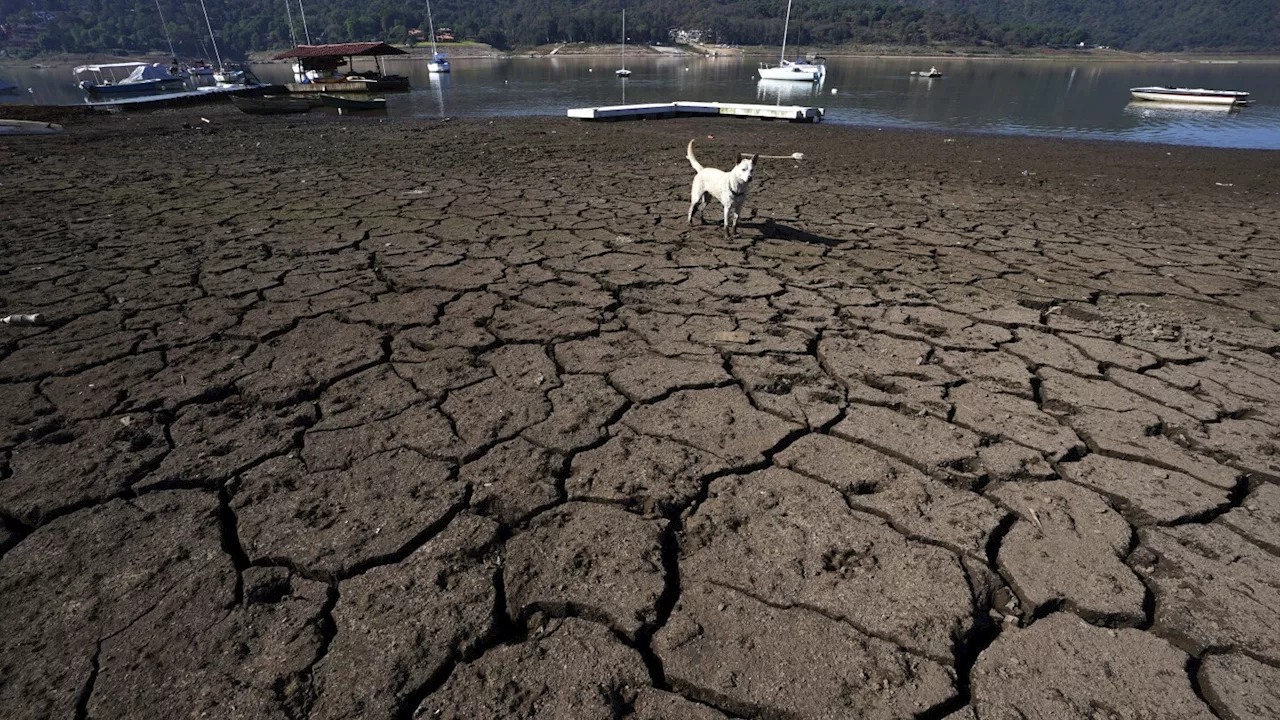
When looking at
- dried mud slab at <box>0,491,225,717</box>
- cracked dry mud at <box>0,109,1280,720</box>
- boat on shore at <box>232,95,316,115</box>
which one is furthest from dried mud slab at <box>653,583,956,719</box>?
boat on shore at <box>232,95,316,115</box>

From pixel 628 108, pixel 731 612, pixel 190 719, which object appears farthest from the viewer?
pixel 628 108

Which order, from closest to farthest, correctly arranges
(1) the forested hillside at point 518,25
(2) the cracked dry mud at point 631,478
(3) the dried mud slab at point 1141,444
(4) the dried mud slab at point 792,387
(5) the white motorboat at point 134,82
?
1. (2) the cracked dry mud at point 631,478
2. (3) the dried mud slab at point 1141,444
3. (4) the dried mud slab at point 792,387
4. (5) the white motorboat at point 134,82
5. (1) the forested hillside at point 518,25

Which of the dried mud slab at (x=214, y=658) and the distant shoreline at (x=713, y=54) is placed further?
the distant shoreline at (x=713, y=54)

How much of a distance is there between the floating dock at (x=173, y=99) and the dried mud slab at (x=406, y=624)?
20474 millimetres

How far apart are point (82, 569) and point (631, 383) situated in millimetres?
2018

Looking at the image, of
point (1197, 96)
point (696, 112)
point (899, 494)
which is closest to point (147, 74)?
point (696, 112)

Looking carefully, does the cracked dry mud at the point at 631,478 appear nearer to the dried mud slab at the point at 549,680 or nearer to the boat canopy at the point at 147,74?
A: the dried mud slab at the point at 549,680

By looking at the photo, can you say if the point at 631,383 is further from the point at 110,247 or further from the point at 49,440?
the point at 110,247

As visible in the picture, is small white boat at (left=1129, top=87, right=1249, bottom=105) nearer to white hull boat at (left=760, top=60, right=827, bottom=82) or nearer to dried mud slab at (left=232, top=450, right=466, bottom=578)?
white hull boat at (left=760, top=60, right=827, bottom=82)

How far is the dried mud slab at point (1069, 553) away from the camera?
165 centimetres

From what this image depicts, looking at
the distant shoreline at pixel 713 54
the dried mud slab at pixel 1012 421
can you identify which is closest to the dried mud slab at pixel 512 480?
the dried mud slab at pixel 1012 421

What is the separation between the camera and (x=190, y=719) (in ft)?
4.30

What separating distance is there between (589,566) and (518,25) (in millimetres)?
121525

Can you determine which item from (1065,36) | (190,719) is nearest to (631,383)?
(190,719)
